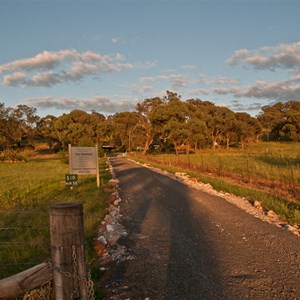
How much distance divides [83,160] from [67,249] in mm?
13130

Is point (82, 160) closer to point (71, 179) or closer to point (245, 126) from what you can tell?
point (71, 179)

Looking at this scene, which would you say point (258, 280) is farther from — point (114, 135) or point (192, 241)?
point (114, 135)

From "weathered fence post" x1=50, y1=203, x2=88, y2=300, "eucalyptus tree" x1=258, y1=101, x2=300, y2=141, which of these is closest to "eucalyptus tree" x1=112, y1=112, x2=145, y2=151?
"eucalyptus tree" x1=258, y1=101, x2=300, y2=141

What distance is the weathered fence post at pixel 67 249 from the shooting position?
114 inches

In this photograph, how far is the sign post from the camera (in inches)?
610

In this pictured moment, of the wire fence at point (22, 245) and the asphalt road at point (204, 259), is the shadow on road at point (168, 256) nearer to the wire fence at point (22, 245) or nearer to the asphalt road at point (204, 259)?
the asphalt road at point (204, 259)

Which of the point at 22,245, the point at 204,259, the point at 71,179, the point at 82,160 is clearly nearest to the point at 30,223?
the point at 22,245

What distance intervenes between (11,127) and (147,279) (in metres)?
63.6

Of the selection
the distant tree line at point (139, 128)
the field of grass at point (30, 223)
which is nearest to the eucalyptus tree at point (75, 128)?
the distant tree line at point (139, 128)

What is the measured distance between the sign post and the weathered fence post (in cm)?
1271

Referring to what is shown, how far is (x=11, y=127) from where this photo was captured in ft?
200

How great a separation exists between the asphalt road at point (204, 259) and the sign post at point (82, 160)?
672 centimetres

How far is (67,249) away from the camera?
9.55 feet

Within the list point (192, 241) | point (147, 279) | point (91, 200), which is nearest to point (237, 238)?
point (192, 241)
